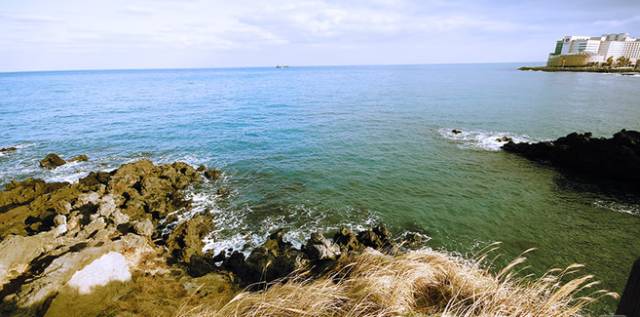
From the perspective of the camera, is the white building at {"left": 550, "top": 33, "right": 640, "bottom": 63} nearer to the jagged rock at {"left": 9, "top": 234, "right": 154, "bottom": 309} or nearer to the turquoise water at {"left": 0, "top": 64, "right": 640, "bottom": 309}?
the turquoise water at {"left": 0, "top": 64, "right": 640, "bottom": 309}

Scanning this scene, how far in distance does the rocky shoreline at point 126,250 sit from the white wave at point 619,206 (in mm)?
12179

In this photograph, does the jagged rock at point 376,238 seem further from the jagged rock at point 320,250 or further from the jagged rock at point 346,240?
the jagged rock at point 320,250

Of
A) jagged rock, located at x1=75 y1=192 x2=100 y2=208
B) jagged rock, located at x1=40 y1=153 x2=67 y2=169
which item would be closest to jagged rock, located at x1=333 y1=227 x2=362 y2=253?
jagged rock, located at x1=75 y1=192 x2=100 y2=208

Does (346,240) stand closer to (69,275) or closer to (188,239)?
(188,239)

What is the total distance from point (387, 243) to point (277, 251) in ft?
14.9

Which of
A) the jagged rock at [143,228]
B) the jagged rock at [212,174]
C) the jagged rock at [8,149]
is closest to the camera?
the jagged rock at [143,228]

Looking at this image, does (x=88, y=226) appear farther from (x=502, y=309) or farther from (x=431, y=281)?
(x=502, y=309)

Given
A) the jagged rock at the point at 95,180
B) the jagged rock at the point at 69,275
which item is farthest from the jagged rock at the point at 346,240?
the jagged rock at the point at 95,180

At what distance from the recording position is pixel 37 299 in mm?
5375

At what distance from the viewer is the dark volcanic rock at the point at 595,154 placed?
668 inches

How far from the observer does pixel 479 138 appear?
25.5 m

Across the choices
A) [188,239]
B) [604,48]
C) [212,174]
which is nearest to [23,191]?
[212,174]

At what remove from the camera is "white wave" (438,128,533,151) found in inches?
916

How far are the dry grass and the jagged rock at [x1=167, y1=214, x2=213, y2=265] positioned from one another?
6.63 metres
